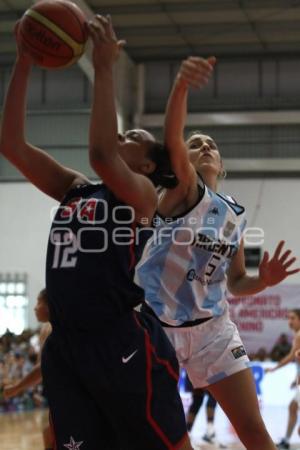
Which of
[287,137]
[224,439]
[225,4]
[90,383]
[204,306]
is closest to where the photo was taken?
[90,383]

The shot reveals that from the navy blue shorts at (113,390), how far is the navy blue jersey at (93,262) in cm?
7

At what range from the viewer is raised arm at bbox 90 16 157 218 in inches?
117

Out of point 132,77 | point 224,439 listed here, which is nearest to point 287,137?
point 132,77

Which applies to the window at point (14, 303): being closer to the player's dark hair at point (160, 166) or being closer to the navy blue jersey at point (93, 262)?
the player's dark hair at point (160, 166)

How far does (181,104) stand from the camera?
3582 millimetres

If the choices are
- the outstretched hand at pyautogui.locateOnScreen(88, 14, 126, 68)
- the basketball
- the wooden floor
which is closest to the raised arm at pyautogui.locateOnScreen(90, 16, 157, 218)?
the outstretched hand at pyautogui.locateOnScreen(88, 14, 126, 68)

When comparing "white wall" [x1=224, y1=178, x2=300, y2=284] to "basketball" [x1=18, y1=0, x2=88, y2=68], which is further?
"white wall" [x1=224, y1=178, x2=300, y2=284]

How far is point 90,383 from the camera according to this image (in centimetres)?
305

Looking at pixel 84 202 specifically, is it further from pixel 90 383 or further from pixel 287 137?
pixel 287 137

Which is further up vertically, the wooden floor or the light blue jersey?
the light blue jersey

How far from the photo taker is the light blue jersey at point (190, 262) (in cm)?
439

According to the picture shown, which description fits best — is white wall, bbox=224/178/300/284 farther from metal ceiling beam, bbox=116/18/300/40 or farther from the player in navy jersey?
the player in navy jersey

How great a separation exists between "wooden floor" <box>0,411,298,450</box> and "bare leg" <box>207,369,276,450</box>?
5.14 meters

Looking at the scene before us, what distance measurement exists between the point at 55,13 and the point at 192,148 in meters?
1.65
